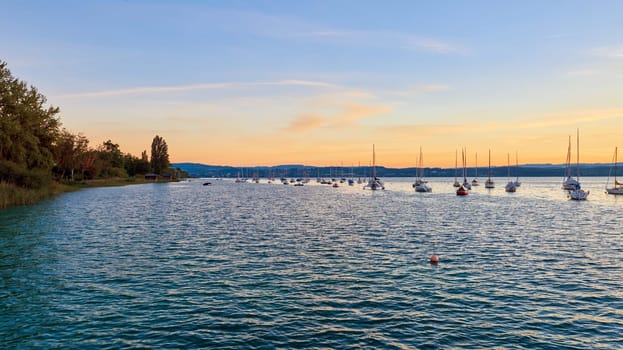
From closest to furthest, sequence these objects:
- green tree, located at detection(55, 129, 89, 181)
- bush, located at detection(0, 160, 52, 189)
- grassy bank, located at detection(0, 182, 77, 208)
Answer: grassy bank, located at detection(0, 182, 77, 208), bush, located at detection(0, 160, 52, 189), green tree, located at detection(55, 129, 89, 181)

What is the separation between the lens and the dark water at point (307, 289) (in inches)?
736

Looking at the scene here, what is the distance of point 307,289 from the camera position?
26094mm

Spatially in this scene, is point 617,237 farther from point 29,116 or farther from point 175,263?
point 29,116

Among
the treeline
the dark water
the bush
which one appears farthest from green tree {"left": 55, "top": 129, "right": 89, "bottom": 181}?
the dark water

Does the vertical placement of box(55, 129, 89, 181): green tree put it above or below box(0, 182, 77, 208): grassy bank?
above

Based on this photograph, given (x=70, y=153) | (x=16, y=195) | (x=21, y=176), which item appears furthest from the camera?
(x=70, y=153)

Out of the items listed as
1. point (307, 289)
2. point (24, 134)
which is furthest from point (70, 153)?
point (307, 289)

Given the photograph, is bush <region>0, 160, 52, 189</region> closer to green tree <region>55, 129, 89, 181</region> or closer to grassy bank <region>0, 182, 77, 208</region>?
grassy bank <region>0, 182, 77, 208</region>

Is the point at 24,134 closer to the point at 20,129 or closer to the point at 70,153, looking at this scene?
the point at 20,129

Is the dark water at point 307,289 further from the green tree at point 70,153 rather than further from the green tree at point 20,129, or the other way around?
the green tree at point 70,153

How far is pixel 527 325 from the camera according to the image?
66.3ft

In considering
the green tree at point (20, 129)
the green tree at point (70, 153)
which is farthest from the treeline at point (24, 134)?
the green tree at point (70, 153)

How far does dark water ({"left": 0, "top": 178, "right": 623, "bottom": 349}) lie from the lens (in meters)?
18.7

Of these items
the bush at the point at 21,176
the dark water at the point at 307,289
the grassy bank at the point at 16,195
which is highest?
the bush at the point at 21,176
